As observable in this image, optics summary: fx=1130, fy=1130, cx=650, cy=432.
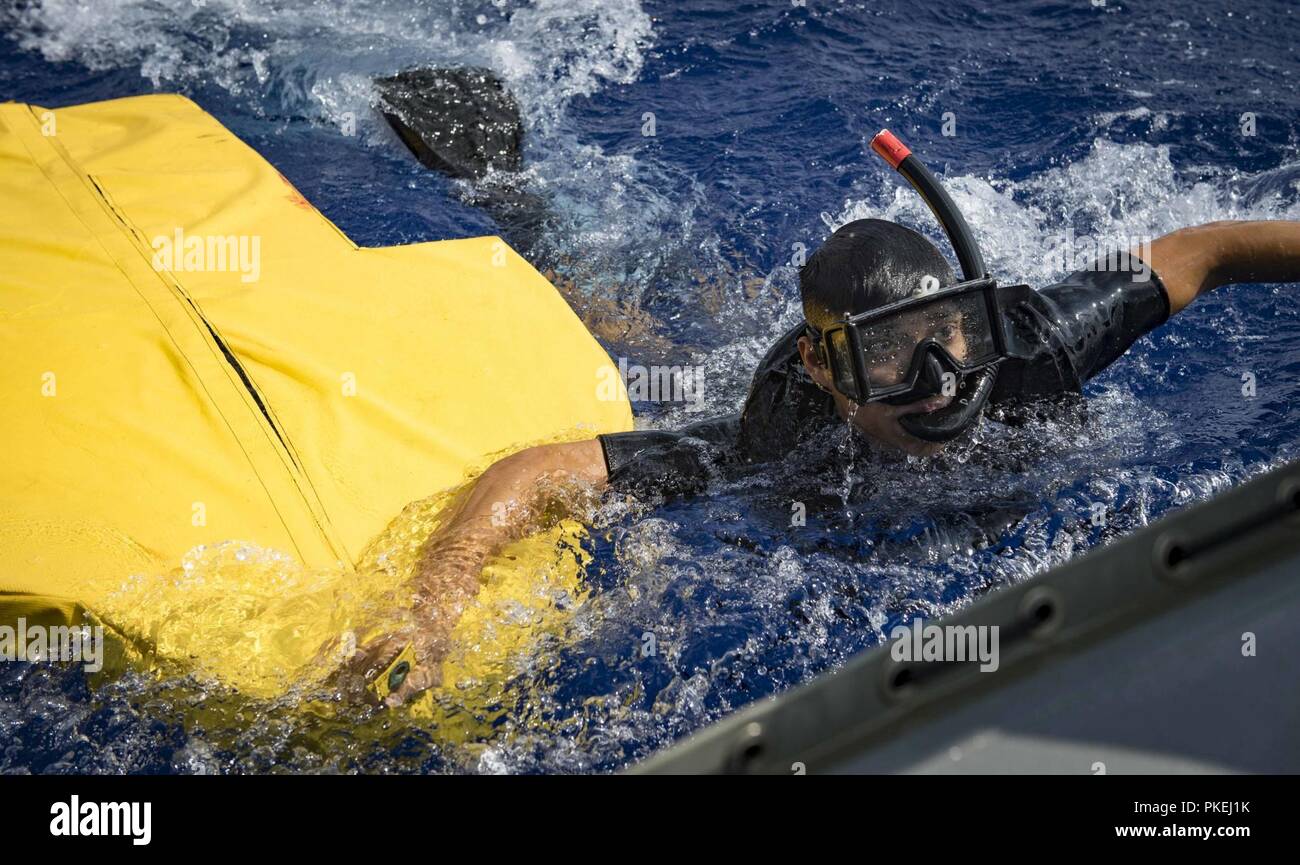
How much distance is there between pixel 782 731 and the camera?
3.06 feet

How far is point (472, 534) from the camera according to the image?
7.45 feet

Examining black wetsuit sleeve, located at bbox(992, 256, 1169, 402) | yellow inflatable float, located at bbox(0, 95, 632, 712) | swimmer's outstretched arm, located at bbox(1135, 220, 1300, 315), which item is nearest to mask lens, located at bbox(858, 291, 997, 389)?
black wetsuit sleeve, located at bbox(992, 256, 1169, 402)

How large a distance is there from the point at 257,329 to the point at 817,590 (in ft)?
4.69

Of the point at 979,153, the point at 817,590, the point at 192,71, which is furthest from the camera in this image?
the point at 192,71

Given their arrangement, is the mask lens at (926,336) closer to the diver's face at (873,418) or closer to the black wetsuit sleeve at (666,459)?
→ the diver's face at (873,418)

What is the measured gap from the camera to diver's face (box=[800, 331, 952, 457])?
89.0 inches

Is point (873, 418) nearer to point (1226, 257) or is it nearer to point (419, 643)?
point (419, 643)

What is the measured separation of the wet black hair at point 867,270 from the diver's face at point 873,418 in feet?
0.35

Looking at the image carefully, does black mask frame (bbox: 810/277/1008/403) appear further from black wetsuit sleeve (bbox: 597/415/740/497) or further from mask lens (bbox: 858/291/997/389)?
black wetsuit sleeve (bbox: 597/415/740/497)

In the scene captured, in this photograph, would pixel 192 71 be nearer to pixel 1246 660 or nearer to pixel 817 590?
pixel 817 590

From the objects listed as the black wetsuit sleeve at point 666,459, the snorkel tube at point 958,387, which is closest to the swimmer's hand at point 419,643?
the black wetsuit sleeve at point 666,459

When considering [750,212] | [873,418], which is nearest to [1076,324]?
[873,418]
